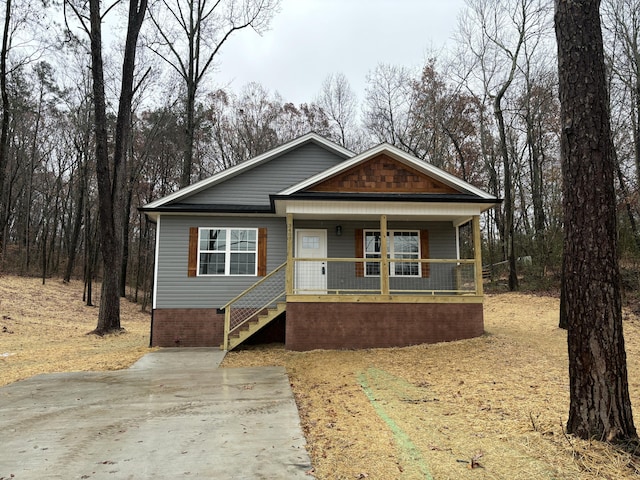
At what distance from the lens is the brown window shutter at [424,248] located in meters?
11.7

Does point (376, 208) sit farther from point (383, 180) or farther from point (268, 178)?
point (268, 178)

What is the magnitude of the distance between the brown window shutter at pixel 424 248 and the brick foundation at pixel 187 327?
574 centimetres

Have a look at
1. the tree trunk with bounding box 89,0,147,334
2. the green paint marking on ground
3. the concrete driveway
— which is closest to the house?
the tree trunk with bounding box 89,0,147,334

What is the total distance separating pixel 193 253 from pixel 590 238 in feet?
31.8

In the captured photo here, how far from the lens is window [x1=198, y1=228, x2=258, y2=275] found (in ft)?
38.1

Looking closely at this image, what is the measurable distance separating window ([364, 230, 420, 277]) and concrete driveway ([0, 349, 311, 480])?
491 cm

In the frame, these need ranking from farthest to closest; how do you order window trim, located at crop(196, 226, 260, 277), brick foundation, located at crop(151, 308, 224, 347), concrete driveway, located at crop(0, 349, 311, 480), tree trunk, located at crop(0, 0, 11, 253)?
tree trunk, located at crop(0, 0, 11, 253) < window trim, located at crop(196, 226, 260, 277) < brick foundation, located at crop(151, 308, 224, 347) < concrete driveway, located at crop(0, 349, 311, 480)

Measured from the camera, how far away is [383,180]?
427 inches

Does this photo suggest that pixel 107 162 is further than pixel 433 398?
Yes

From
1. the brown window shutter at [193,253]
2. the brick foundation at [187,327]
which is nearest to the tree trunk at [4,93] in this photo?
the brown window shutter at [193,253]

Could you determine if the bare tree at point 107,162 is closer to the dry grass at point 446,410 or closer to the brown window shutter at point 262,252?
the brown window shutter at point 262,252


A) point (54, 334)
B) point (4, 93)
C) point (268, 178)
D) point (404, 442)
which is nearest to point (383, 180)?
point (268, 178)

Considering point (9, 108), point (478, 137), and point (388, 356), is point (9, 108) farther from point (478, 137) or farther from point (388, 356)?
point (478, 137)

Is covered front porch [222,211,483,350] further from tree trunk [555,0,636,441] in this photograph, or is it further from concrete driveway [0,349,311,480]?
tree trunk [555,0,636,441]
